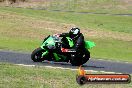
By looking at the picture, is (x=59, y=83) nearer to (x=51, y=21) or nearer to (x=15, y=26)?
(x=15, y=26)

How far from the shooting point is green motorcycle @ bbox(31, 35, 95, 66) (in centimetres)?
1838

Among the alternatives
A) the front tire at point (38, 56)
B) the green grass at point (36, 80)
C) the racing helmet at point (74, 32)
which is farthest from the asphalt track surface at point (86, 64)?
the green grass at point (36, 80)

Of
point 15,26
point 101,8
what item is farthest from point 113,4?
point 15,26

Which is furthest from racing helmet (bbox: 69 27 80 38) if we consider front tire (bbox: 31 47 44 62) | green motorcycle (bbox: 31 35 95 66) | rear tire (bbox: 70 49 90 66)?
front tire (bbox: 31 47 44 62)

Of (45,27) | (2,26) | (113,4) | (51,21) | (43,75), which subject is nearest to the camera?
(43,75)

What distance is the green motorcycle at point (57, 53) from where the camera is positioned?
60.3 ft

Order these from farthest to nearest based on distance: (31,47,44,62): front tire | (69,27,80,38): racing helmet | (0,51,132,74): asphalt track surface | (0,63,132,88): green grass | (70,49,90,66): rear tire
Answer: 1. (70,49,90,66): rear tire
2. (31,47,44,62): front tire
3. (69,27,80,38): racing helmet
4. (0,51,132,74): asphalt track surface
5. (0,63,132,88): green grass

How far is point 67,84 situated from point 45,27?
Result: 3007 centimetres

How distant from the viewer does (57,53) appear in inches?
736

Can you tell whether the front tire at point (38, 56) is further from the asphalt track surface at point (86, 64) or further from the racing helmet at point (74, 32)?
the racing helmet at point (74, 32)

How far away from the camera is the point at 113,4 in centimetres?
8638

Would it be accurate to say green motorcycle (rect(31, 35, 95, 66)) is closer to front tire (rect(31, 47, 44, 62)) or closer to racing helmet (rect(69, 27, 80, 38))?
front tire (rect(31, 47, 44, 62))

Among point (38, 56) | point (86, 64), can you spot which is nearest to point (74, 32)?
point (38, 56)

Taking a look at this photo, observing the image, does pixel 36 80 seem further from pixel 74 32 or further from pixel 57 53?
pixel 57 53
